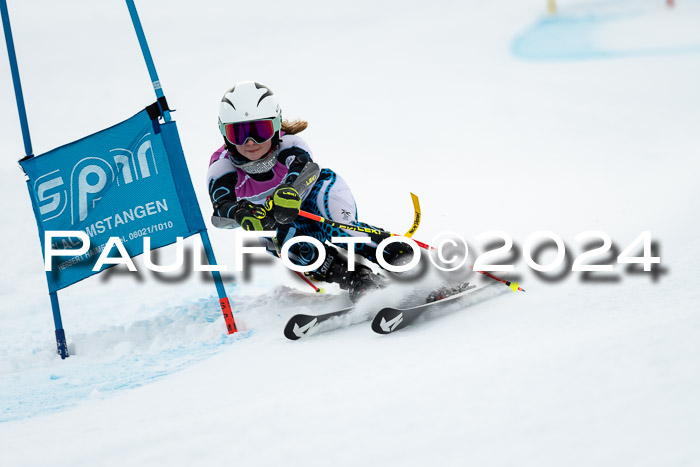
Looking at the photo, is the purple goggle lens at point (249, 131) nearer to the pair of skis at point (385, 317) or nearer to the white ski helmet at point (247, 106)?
the white ski helmet at point (247, 106)

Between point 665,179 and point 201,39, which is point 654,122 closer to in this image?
point 665,179

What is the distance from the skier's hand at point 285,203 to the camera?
3641mm

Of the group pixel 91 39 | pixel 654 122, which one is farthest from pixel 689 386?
pixel 91 39

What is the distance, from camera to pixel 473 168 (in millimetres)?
7340

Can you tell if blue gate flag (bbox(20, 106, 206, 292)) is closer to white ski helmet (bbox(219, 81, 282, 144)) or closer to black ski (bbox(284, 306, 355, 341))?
white ski helmet (bbox(219, 81, 282, 144))

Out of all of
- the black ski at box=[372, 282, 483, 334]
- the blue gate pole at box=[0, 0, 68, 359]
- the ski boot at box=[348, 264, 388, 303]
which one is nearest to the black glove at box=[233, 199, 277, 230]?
the ski boot at box=[348, 264, 388, 303]

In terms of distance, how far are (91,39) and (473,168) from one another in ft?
30.0

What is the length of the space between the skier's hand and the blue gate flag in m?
0.72

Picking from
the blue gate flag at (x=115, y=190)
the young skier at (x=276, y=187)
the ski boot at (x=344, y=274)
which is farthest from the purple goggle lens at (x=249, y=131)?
the ski boot at (x=344, y=274)

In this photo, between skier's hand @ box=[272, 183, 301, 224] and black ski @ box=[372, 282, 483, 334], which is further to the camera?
skier's hand @ box=[272, 183, 301, 224]

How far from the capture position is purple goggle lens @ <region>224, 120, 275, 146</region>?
12.5ft

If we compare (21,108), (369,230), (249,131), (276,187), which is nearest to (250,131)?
(249,131)

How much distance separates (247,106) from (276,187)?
1.54ft

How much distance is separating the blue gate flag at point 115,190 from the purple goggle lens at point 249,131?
428 millimetres
